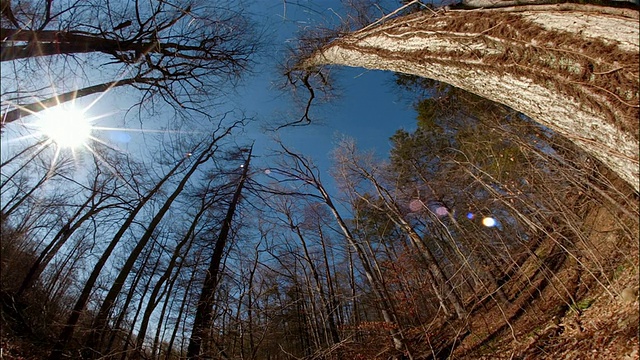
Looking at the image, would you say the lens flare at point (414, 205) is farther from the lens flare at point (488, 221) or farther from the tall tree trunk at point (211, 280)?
the tall tree trunk at point (211, 280)

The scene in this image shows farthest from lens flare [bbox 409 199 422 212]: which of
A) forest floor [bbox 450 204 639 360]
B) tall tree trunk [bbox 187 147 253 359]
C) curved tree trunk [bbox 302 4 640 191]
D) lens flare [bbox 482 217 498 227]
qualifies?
curved tree trunk [bbox 302 4 640 191]

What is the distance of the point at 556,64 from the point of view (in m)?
1.78

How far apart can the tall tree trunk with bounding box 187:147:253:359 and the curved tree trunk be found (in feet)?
16.0

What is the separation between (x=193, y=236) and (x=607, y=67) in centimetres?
1046

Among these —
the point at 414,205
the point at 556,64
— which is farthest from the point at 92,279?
the point at 414,205

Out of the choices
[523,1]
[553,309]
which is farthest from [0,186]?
[553,309]

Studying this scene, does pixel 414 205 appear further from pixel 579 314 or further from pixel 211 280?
pixel 211 280

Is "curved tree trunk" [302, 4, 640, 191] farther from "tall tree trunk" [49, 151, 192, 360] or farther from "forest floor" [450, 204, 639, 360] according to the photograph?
"tall tree trunk" [49, 151, 192, 360]

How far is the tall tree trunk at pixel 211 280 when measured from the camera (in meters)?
5.39

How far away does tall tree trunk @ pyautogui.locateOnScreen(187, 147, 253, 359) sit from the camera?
17.7ft

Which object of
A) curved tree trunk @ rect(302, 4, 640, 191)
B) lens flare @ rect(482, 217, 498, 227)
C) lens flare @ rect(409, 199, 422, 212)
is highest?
lens flare @ rect(409, 199, 422, 212)

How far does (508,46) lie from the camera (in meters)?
2.10

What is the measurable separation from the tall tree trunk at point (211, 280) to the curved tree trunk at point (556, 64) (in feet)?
16.0

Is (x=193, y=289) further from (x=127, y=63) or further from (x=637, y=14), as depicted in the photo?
(x=637, y=14)
